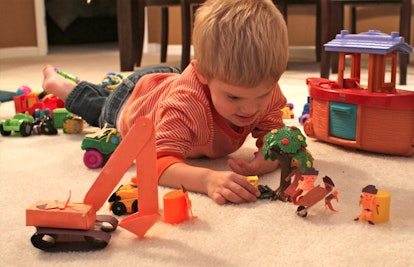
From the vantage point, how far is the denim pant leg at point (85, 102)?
1349 millimetres

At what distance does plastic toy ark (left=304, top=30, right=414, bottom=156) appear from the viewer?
1083 millimetres

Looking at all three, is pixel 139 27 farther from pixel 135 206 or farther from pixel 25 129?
pixel 135 206

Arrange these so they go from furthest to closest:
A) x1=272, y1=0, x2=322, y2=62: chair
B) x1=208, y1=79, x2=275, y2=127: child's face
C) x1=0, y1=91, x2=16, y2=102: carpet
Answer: x1=272, y1=0, x2=322, y2=62: chair → x1=0, y1=91, x2=16, y2=102: carpet → x1=208, y1=79, x2=275, y2=127: child's face

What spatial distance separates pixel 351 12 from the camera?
3260mm

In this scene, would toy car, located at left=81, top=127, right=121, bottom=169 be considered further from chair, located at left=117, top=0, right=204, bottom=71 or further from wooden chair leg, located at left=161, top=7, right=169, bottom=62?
wooden chair leg, located at left=161, top=7, right=169, bottom=62

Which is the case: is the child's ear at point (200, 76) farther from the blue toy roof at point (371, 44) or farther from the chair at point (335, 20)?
the chair at point (335, 20)

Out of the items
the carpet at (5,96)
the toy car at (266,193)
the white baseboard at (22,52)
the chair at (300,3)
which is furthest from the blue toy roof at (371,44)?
the white baseboard at (22,52)

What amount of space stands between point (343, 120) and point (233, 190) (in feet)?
1.44

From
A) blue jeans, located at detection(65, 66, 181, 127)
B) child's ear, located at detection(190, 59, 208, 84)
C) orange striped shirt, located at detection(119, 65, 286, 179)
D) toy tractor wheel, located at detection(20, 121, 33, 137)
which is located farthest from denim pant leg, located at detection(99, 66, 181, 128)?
child's ear, located at detection(190, 59, 208, 84)

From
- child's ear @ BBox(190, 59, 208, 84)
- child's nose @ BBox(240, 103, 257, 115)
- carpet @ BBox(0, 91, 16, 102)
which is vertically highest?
child's ear @ BBox(190, 59, 208, 84)

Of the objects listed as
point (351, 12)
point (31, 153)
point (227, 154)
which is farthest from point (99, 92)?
point (351, 12)

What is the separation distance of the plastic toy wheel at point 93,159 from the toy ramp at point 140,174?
347mm

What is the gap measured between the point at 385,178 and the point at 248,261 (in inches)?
16.9

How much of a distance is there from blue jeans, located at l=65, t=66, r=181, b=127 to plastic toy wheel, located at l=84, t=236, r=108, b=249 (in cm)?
63
